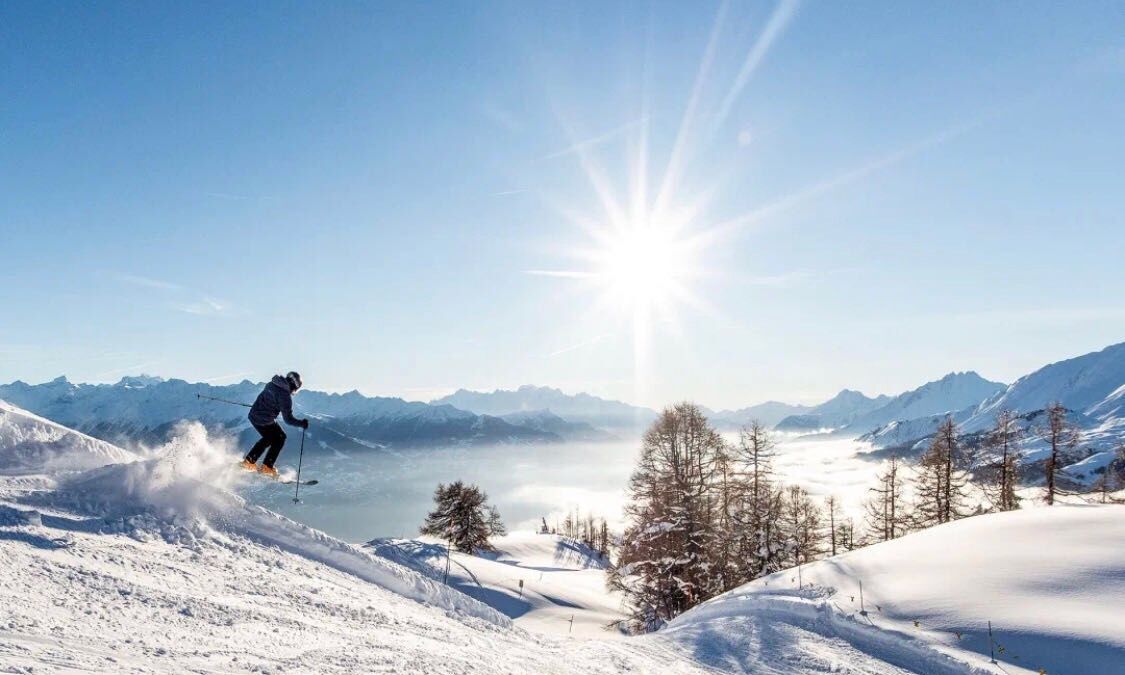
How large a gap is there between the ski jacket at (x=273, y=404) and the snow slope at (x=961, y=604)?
39.5 feet

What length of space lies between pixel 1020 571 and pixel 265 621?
61.5ft

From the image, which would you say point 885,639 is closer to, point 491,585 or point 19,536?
point 19,536

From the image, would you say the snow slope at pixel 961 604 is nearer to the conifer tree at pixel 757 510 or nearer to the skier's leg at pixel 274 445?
the skier's leg at pixel 274 445

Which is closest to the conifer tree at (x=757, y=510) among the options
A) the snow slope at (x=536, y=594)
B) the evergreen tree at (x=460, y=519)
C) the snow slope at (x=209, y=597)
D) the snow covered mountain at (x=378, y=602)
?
the snow slope at (x=536, y=594)

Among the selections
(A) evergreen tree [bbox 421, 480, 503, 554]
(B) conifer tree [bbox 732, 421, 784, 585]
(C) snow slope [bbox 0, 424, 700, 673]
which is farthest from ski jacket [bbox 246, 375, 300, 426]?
(A) evergreen tree [bbox 421, 480, 503, 554]

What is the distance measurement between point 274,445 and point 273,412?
1325 millimetres

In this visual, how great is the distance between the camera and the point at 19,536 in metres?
8.59

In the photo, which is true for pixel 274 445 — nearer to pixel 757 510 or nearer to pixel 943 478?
pixel 757 510

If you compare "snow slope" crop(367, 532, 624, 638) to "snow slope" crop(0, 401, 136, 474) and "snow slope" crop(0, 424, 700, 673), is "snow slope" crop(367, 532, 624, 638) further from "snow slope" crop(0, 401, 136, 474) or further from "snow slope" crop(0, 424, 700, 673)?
"snow slope" crop(0, 401, 136, 474)

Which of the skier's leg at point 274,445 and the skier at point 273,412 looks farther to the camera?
the skier's leg at point 274,445

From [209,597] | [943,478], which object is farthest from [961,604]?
→ [943,478]

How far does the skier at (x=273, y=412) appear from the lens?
14580 millimetres

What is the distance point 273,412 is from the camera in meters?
14.7

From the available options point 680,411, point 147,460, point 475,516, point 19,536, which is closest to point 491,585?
point 680,411
